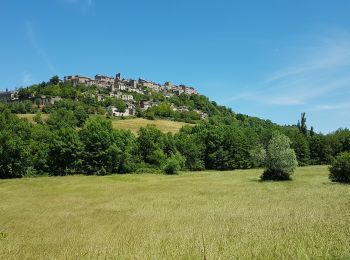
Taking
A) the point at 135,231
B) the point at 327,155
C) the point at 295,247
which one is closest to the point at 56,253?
the point at 135,231

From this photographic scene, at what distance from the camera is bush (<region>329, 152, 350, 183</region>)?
56.5 meters

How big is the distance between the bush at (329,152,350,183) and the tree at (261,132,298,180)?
21.7ft

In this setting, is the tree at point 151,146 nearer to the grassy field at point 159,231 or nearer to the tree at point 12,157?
the tree at point 12,157

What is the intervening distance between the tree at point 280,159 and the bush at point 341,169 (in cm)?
661

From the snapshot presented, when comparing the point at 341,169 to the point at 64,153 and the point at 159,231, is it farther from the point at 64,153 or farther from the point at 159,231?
the point at 64,153

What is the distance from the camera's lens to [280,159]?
63062mm

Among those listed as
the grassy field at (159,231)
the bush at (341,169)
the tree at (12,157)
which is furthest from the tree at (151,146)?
the grassy field at (159,231)

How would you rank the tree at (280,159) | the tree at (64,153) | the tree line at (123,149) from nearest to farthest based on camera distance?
1. the tree at (280,159)
2. the tree line at (123,149)
3. the tree at (64,153)

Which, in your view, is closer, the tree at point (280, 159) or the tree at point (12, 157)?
the tree at point (280, 159)

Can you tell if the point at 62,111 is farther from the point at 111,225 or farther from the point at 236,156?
the point at 111,225

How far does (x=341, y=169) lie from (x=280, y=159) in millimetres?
9322

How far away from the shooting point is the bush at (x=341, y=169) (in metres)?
56.5

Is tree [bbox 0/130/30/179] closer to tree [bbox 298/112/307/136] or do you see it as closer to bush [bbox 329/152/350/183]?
bush [bbox 329/152/350/183]

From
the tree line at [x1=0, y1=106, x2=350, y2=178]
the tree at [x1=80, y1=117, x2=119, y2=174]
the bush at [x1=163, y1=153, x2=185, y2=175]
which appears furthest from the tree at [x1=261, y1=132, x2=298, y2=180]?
the tree at [x1=80, y1=117, x2=119, y2=174]
